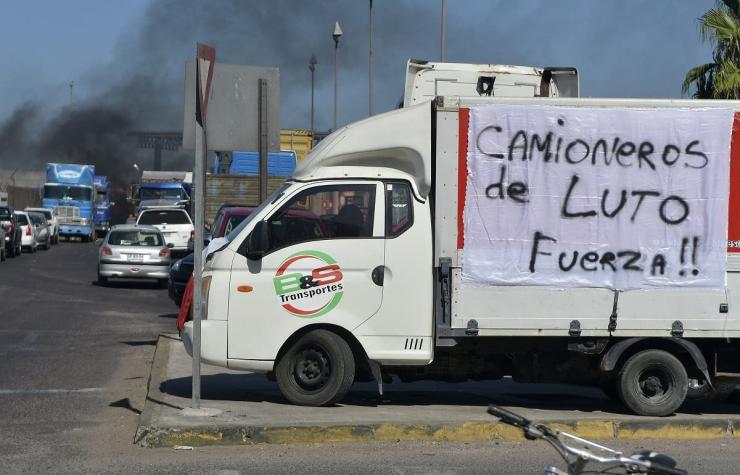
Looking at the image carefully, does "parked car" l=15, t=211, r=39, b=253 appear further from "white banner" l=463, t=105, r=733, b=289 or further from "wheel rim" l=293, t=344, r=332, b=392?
"white banner" l=463, t=105, r=733, b=289

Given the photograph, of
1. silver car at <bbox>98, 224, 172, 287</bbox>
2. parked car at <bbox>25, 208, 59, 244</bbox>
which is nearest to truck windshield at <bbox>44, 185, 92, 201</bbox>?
parked car at <bbox>25, 208, 59, 244</bbox>

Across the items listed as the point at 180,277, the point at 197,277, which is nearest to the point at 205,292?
the point at 197,277

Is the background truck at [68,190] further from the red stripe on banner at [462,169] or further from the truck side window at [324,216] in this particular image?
the red stripe on banner at [462,169]

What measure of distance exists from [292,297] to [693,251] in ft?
11.7

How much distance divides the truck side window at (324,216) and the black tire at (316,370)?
891mm

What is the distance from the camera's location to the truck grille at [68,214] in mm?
58694

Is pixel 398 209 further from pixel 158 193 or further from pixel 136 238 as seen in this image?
pixel 158 193

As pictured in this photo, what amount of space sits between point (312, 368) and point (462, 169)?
7.26 ft

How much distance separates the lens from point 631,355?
10.4 meters

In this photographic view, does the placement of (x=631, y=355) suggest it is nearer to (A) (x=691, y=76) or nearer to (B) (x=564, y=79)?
(B) (x=564, y=79)

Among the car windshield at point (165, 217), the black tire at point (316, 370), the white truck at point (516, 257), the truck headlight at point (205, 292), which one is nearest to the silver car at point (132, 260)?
the car windshield at point (165, 217)

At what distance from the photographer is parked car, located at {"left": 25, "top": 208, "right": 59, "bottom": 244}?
178 ft

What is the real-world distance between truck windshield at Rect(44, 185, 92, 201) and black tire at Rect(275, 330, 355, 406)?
49815 mm

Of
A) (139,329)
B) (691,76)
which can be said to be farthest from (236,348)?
(691,76)
